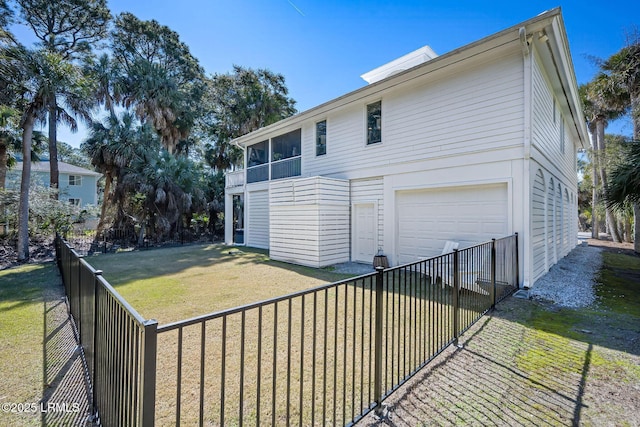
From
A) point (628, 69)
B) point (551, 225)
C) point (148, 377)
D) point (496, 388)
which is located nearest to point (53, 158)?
point (148, 377)

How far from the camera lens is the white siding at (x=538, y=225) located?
20.9ft

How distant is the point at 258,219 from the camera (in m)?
13.9

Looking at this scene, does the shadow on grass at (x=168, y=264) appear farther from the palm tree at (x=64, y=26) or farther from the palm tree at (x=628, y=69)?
the palm tree at (x=628, y=69)

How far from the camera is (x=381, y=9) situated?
31.1 feet

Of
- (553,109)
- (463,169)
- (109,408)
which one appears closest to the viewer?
(109,408)

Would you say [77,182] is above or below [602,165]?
above

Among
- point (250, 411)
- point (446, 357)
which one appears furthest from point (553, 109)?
point (250, 411)

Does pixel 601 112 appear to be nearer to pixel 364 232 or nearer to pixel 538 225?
pixel 538 225

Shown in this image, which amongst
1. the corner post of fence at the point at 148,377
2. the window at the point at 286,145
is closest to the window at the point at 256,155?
the window at the point at 286,145

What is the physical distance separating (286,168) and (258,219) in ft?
10.4

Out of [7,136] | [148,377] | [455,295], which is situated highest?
[7,136]

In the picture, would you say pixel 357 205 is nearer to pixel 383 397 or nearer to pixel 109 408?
pixel 383 397

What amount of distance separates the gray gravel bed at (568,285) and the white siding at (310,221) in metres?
5.11

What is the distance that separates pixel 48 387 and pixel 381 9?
11.8 meters
